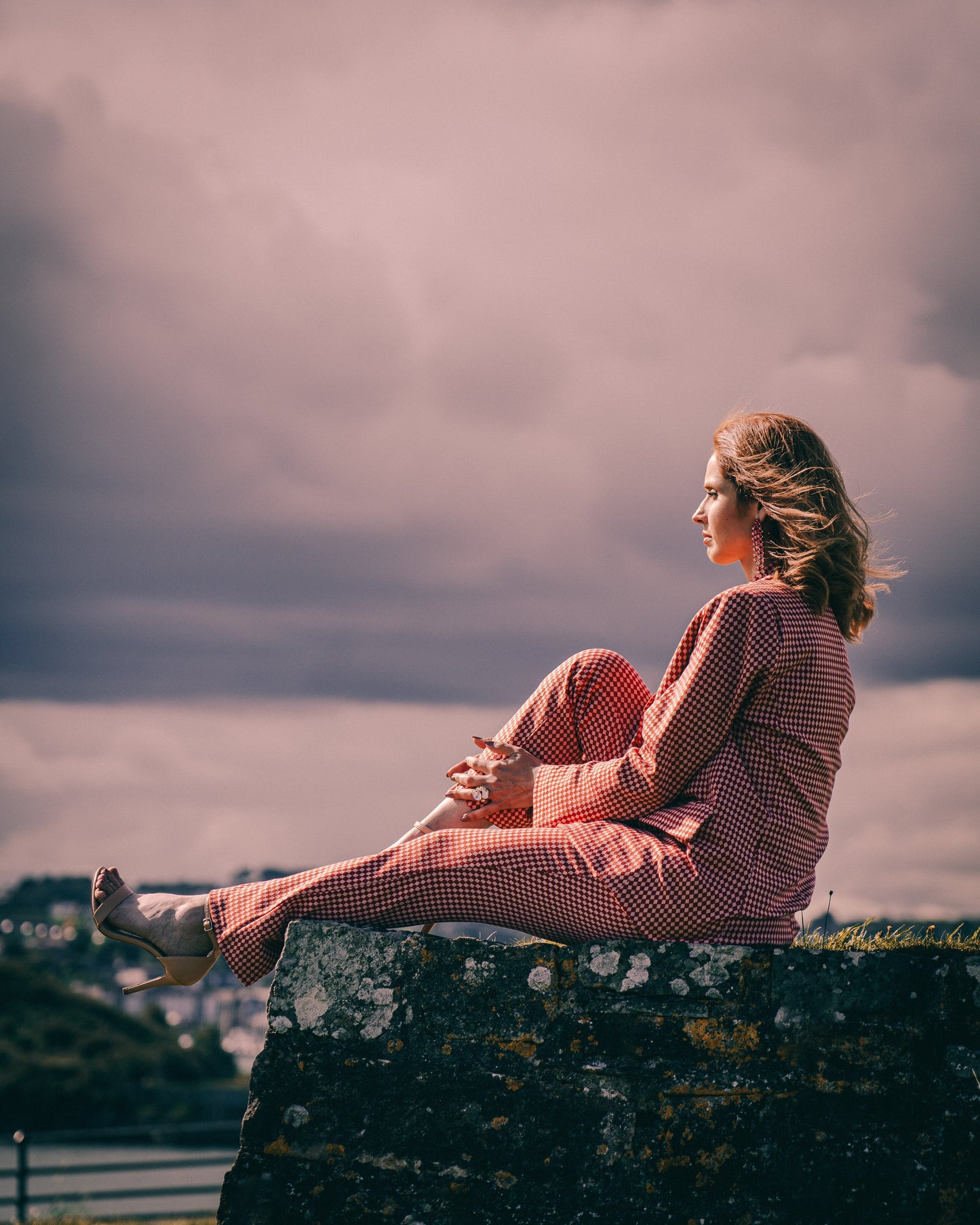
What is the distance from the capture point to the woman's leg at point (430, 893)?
142 inches

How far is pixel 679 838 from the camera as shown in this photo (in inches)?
140

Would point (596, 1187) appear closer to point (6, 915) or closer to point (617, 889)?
point (617, 889)

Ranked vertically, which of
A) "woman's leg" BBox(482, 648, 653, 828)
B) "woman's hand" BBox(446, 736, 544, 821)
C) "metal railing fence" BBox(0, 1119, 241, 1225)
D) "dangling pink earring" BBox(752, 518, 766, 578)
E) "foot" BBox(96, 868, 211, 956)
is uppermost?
"dangling pink earring" BBox(752, 518, 766, 578)

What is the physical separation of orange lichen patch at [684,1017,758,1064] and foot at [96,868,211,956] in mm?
1576

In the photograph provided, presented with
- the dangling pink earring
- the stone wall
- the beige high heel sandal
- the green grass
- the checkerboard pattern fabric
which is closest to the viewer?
the stone wall

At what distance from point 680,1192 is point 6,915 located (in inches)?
3393

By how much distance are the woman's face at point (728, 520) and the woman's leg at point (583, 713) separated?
53cm

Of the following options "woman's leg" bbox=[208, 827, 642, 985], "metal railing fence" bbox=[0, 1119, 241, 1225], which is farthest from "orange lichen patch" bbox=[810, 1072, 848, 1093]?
"metal railing fence" bbox=[0, 1119, 241, 1225]

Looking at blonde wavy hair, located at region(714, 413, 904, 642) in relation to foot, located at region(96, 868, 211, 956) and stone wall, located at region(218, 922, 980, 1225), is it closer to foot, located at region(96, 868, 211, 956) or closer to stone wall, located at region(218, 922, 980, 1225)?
stone wall, located at region(218, 922, 980, 1225)

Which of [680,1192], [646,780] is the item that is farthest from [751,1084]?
[646,780]

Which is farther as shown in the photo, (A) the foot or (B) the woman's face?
(B) the woman's face

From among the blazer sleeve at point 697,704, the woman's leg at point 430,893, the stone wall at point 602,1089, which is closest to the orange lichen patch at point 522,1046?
the stone wall at point 602,1089

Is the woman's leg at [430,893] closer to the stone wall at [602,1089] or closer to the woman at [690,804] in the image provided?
the woman at [690,804]

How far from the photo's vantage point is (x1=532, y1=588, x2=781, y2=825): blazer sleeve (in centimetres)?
351
